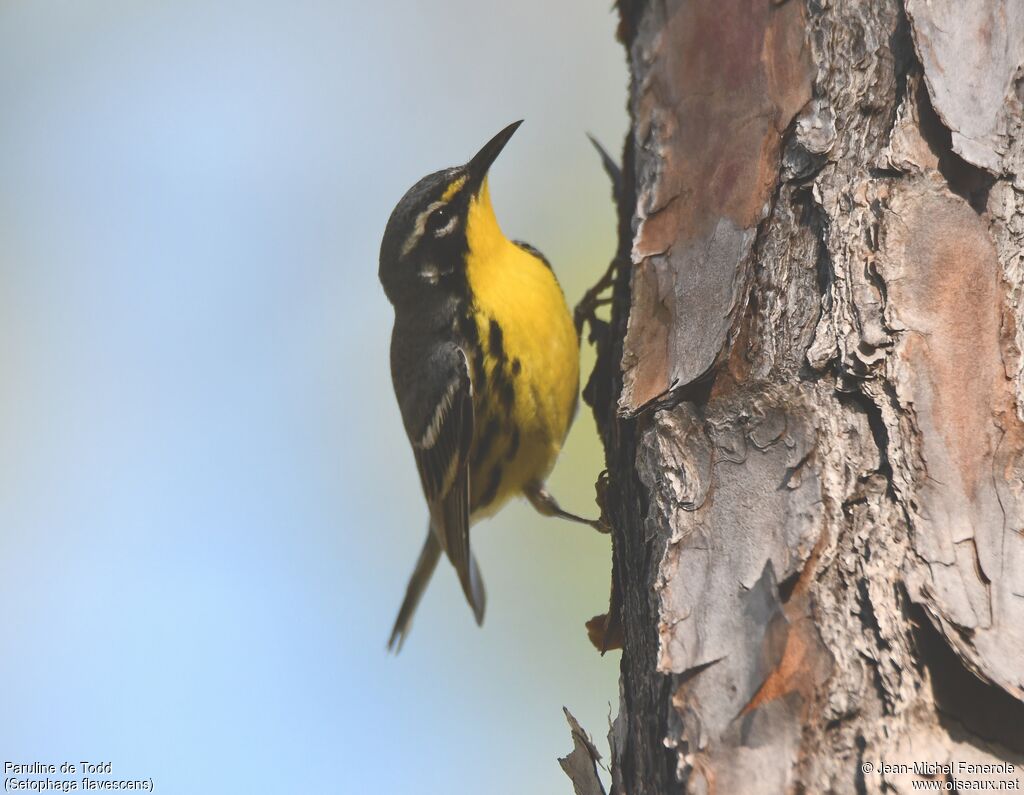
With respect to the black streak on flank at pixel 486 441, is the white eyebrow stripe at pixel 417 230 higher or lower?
higher

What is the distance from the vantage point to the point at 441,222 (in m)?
4.23

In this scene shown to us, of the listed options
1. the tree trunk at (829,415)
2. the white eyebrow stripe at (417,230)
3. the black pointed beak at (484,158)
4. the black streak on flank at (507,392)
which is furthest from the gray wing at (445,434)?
the tree trunk at (829,415)

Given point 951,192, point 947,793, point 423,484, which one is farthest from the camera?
point 423,484

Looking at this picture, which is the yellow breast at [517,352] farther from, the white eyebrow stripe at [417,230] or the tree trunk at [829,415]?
the tree trunk at [829,415]

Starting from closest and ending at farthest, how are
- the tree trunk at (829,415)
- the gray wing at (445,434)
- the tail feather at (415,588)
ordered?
the tree trunk at (829,415) → the gray wing at (445,434) → the tail feather at (415,588)

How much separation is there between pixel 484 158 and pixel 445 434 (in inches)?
47.8

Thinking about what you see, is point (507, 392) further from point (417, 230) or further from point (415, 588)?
point (415, 588)

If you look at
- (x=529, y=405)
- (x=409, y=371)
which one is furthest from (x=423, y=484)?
(x=529, y=405)

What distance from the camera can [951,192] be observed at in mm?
2221

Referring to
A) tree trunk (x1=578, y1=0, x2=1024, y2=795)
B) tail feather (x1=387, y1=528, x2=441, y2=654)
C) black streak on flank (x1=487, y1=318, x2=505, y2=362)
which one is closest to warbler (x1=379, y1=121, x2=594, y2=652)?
black streak on flank (x1=487, y1=318, x2=505, y2=362)

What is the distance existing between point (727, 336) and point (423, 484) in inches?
110

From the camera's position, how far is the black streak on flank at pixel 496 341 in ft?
13.4

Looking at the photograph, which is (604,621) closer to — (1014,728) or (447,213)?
(1014,728)

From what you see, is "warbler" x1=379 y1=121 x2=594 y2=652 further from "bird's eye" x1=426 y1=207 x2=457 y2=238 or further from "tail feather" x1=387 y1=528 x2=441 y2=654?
"tail feather" x1=387 y1=528 x2=441 y2=654
